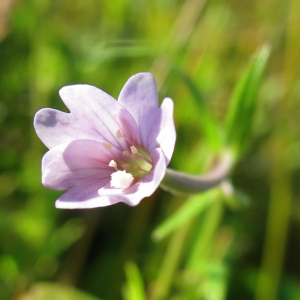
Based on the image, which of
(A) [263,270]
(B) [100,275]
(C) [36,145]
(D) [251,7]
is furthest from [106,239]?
(D) [251,7]

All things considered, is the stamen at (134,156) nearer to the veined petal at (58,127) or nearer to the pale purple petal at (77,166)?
the pale purple petal at (77,166)

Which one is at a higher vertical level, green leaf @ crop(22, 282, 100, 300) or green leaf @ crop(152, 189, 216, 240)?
green leaf @ crop(152, 189, 216, 240)

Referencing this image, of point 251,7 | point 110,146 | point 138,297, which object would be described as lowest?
point 138,297

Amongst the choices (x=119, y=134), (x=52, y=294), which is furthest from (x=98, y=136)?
(x=52, y=294)

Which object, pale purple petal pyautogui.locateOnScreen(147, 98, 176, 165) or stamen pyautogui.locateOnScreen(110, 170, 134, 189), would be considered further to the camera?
stamen pyautogui.locateOnScreen(110, 170, 134, 189)

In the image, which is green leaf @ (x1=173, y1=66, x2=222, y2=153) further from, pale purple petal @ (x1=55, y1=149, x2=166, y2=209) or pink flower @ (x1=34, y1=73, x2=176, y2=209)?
pale purple petal @ (x1=55, y1=149, x2=166, y2=209)

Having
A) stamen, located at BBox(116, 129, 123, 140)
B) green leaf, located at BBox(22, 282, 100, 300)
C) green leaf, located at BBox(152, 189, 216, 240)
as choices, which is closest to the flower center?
stamen, located at BBox(116, 129, 123, 140)

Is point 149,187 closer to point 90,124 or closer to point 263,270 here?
point 90,124
